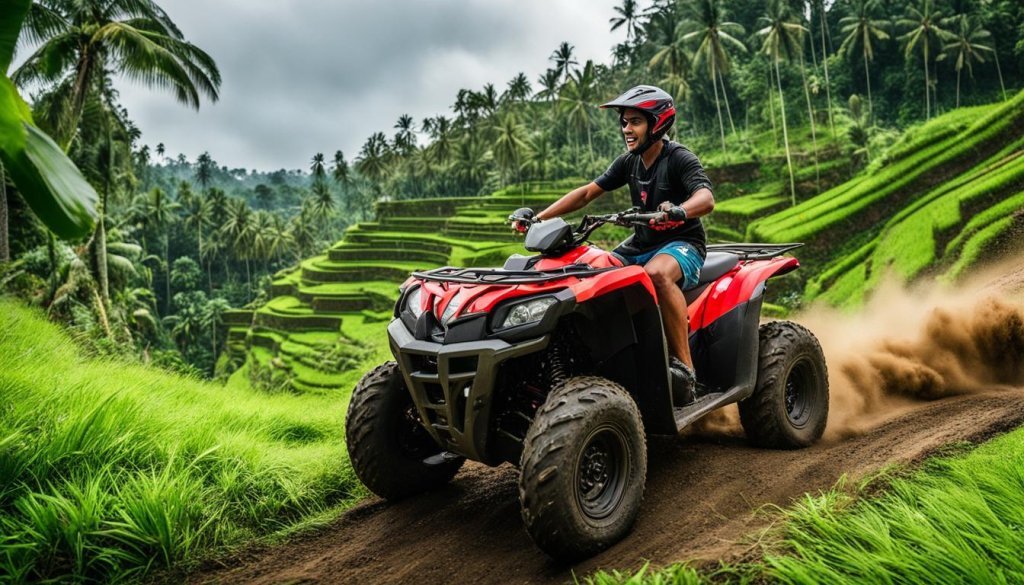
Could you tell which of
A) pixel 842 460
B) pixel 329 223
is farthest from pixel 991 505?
pixel 329 223

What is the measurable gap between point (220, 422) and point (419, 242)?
4085cm

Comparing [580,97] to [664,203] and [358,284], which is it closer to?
[358,284]

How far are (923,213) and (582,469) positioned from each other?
18.4 metres

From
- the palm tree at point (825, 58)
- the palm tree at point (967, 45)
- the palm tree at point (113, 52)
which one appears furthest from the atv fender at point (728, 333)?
the palm tree at point (967, 45)

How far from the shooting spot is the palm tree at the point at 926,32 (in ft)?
139

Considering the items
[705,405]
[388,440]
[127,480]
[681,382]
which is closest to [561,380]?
[681,382]

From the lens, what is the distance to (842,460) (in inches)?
143

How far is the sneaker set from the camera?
3.47 m

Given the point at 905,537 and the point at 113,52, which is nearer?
the point at 905,537

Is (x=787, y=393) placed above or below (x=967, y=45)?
below

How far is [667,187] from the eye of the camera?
148 inches

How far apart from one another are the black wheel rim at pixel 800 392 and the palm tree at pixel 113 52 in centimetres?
1650

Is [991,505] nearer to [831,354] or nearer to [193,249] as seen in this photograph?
[831,354]

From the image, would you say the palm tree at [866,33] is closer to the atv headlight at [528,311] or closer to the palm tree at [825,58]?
the palm tree at [825,58]
